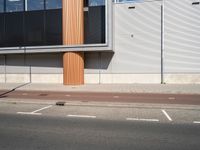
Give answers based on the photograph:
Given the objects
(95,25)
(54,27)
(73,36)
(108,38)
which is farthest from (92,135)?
(54,27)

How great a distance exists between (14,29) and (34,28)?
2263mm

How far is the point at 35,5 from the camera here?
2684 cm

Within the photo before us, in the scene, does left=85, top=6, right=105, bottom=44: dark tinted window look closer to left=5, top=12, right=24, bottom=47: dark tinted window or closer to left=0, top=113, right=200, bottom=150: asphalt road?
left=5, top=12, right=24, bottom=47: dark tinted window

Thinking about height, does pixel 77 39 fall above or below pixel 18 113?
above

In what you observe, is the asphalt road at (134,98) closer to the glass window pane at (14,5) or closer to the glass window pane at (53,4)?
the glass window pane at (53,4)

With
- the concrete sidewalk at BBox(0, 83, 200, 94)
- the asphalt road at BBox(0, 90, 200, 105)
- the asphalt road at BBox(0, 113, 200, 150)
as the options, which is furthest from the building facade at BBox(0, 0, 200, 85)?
the asphalt road at BBox(0, 113, 200, 150)

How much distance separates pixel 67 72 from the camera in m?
25.5

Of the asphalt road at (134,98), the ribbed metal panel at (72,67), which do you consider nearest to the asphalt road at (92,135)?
the asphalt road at (134,98)

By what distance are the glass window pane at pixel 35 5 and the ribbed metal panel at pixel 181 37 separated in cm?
1236

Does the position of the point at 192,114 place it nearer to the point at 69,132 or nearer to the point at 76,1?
the point at 69,132

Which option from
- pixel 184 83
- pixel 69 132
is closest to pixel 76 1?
pixel 184 83

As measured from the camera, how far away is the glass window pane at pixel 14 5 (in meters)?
27.2

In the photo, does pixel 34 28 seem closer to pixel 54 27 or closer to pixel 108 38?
pixel 54 27

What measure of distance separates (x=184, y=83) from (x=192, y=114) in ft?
51.0
